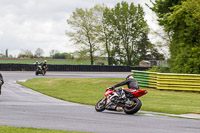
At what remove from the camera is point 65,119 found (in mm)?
11320

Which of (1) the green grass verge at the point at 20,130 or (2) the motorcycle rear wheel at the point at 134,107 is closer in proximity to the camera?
(1) the green grass verge at the point at 20,130

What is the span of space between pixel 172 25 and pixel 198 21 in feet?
8.62

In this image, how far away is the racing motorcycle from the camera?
12.6 meters

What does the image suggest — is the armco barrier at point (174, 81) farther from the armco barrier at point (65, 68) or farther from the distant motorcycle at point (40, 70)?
the armco barrier at point (65, 68)

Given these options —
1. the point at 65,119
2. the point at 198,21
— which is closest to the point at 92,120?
the point at 65,119

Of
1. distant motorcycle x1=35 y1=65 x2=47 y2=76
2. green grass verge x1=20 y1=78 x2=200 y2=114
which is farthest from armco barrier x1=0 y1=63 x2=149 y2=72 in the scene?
green grass verge x1=20 y1=78 x2=200 y2=114

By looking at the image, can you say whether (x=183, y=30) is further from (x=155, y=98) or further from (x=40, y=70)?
(x=40, y=70)

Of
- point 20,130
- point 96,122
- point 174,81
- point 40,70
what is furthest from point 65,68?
point 20,130

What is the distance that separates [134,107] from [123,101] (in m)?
0.58

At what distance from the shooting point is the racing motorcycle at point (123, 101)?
12.6 meters

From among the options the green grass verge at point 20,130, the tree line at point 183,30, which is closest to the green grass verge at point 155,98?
the tree line at point 183,30

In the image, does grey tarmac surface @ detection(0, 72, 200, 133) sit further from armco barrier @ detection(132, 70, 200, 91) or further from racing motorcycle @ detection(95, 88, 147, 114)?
armco barrier @ detection(132, 70, 200, 91)

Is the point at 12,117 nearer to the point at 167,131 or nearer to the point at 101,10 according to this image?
the point at 167,131

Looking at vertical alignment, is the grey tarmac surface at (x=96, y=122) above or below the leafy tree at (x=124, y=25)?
below
